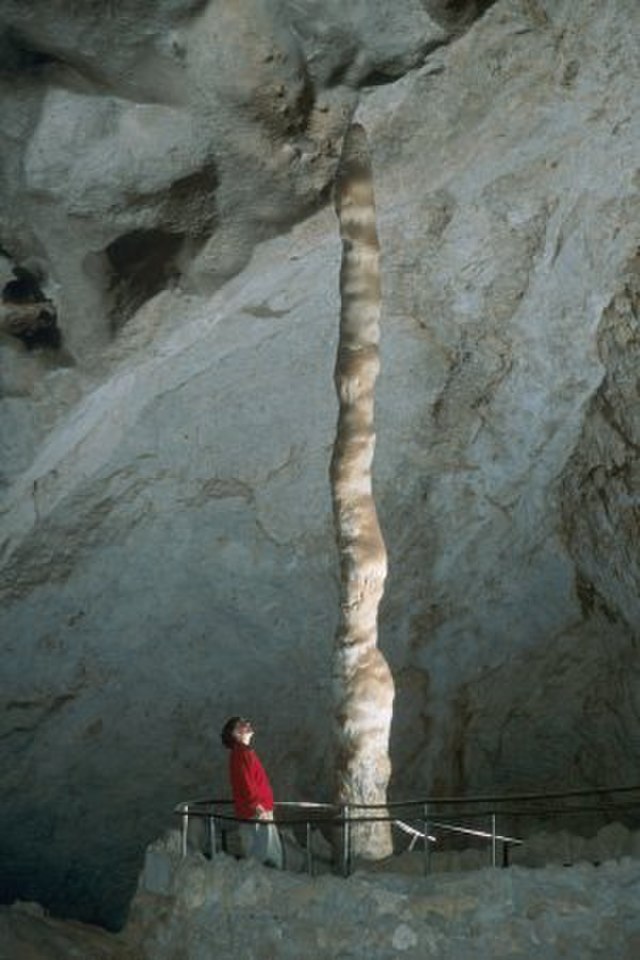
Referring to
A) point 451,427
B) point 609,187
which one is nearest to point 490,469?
point 451,427

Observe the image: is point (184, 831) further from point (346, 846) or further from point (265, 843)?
point (346, 846)

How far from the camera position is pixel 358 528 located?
9047 mm

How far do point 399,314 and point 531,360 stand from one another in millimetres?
1065

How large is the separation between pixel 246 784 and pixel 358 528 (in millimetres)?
2064

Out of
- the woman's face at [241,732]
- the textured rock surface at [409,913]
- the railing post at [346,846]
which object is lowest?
the textured rock surface at [409,913]

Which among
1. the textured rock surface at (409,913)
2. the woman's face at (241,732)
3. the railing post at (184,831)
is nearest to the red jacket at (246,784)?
the woman's face at (241,732)

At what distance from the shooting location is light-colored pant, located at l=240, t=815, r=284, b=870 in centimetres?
748

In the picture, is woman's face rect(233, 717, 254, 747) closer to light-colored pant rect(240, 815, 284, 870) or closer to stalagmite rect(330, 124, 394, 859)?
light-colored pant rect(240, 815, 284, 870)

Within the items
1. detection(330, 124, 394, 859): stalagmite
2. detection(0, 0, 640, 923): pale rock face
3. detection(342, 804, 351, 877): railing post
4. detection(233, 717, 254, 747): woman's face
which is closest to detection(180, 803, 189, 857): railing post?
detection(233, 717, 254, 747): woman's face

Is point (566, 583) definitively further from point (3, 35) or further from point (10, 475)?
point (3, 35)

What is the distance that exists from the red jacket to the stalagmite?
0.87 metres

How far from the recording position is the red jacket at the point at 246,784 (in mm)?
7648

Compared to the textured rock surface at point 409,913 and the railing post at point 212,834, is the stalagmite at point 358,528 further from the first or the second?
the textured rock surface at point 409,913

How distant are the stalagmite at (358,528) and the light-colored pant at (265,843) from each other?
2.67 ft
